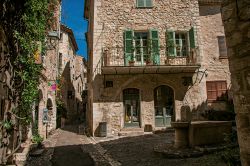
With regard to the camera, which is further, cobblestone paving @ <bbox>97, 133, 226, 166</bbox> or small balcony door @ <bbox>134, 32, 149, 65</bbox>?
small balcony door @ <bbox>134, 32, 149, 65</bbox>

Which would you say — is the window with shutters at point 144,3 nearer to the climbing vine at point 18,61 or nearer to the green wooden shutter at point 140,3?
the green wooden shutter at point 140,3

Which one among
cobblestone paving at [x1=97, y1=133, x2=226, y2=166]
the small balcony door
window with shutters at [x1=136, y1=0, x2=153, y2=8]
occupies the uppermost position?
window with shutters at [x1=136, y1=0, x2=153, y2=8]

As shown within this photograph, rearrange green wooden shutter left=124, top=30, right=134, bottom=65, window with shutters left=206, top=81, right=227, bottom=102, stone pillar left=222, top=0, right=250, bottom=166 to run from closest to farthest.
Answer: stone pillar left=222, top=0, right=250, bottom=166
green wooden shutter left=124, top=30, right=134, bottom=65
window with shutters left=206, top=81, right=227, bottom=102

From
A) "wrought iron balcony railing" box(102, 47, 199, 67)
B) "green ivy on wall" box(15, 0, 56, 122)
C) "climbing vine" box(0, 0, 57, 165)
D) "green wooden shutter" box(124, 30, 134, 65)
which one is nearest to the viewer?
"climbing vine" box(0, 0, 57, 165)

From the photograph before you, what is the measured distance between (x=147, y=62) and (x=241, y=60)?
9976 mm

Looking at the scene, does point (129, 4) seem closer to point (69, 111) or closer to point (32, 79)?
point (32, 79)

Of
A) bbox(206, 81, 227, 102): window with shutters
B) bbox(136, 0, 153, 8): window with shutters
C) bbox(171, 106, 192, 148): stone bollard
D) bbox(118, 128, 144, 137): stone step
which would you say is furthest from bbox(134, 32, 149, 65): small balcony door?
bbox(171, 106, 192, 148): stone bollard

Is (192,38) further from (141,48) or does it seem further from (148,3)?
(148,3)

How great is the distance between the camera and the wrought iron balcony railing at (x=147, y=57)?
12803mm

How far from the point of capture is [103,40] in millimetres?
13297

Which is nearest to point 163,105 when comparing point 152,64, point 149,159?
point 152,64

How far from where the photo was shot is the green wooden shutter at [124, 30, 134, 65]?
13.1 meters

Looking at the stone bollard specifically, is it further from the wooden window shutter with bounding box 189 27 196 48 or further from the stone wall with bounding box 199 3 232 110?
the wooden window shutter with bounding box 189 27 196 48

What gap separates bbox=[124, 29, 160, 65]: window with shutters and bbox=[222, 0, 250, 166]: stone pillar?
9993 mm
